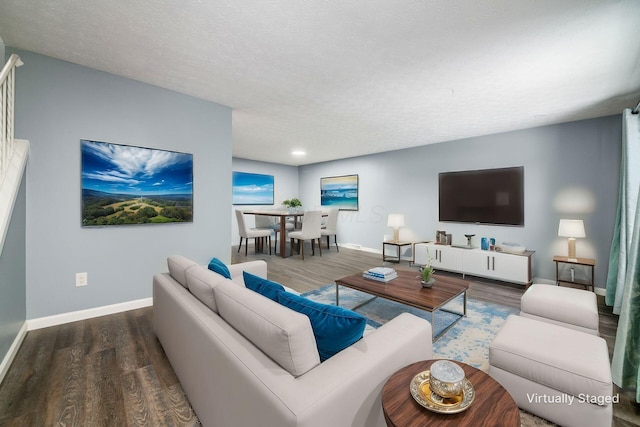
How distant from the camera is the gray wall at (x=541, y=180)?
347 centimetres

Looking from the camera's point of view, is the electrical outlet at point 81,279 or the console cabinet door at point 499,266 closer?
the electrical outlet at point 81,279

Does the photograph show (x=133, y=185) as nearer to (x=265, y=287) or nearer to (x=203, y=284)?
(x=203, y=284)

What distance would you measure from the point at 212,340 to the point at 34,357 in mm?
1829

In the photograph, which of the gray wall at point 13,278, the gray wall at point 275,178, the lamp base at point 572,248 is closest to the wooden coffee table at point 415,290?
the lamp base at point 572,248

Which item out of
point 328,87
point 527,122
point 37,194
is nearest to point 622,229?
point 527,122

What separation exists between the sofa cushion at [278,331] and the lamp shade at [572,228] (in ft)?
12.7

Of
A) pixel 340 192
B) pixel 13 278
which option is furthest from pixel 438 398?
pixel 340 192

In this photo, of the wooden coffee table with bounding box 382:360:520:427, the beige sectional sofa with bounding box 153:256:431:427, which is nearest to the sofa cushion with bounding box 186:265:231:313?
the beige sectional sofa with bounding box 153:256:431:427

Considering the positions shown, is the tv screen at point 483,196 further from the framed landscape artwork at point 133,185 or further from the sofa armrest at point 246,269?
the framed landscape artwork at point 133,185

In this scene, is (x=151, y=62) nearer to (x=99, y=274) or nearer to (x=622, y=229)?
(x=99, y=274)

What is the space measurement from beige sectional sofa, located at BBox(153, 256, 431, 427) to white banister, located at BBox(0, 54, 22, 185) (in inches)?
70.9

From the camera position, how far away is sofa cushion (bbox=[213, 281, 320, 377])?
0.96 m

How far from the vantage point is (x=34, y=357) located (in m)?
1.96

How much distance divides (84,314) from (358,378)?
9.46ft
